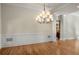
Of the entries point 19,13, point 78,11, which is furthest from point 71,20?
point 19,13

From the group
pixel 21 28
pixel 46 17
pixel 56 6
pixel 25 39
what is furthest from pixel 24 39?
pixel 56 6

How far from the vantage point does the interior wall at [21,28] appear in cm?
324

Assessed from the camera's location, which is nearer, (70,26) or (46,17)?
(46,17)

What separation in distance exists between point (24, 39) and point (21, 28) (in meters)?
0.25

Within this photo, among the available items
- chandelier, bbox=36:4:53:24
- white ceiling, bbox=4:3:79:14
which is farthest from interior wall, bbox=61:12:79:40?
chandelier, bbox=36:4:53:24

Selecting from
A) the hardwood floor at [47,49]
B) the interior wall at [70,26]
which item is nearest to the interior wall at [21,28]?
the hardwood floor at [47,49]

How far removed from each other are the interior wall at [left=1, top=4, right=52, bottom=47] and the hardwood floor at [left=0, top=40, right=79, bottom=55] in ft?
0.35

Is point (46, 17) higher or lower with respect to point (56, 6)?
lower

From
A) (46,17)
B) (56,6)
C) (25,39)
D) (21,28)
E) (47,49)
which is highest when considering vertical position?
(56,6)

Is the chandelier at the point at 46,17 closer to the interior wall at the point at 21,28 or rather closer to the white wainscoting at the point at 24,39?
the interior wall at the point at 21,28

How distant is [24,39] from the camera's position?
330cm

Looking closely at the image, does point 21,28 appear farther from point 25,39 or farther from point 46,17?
point 46,17

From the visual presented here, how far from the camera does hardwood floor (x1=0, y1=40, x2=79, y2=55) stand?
3.24 meters
